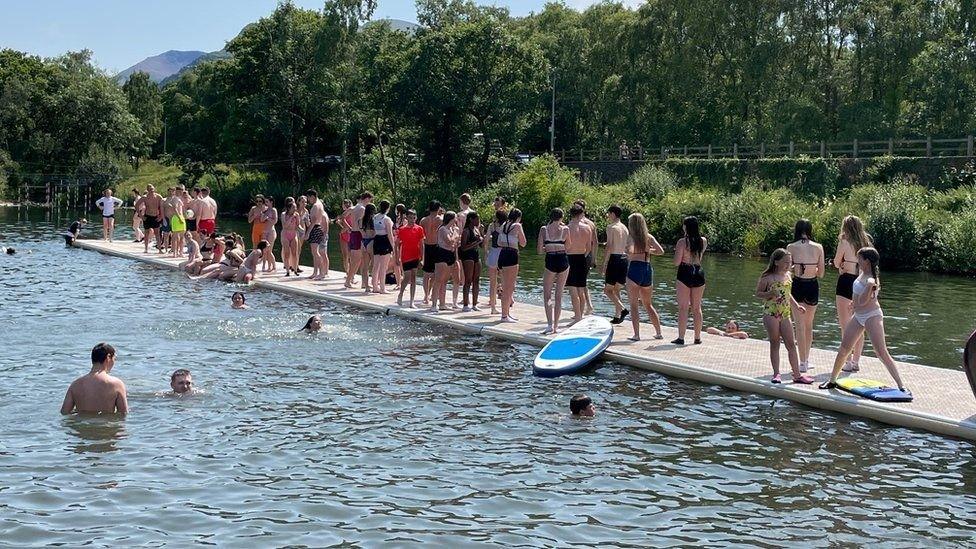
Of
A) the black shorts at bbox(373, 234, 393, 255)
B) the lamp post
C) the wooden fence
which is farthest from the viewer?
the lamp post

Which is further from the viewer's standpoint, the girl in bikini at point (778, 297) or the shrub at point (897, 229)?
the shrub at point (897, 229)

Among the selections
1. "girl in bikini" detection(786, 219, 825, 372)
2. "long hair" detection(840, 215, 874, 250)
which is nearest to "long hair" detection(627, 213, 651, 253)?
"girl in bikini" detection(786, 219, 825, 372)

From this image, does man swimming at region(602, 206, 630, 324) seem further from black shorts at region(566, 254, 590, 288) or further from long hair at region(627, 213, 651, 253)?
long hair at region(627, 213, 651, 253)

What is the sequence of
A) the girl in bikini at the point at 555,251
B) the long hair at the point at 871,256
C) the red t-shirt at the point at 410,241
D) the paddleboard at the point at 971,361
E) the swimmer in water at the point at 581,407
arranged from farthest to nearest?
the red t-shirt at the point at 410,241 < the girl in bikini at the point at 555,251 < the swimmer in water at the point at 581,407 < the long hair at the point at 871,256 < the paddleboard at the point at 971,361

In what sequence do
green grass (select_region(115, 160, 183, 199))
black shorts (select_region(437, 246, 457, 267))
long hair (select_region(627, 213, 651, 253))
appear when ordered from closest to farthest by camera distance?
long hair (select_region(627, 213, 651, 253)) < black shorts (select_region(437, 246, 457, 267)) < green grass (select_region(115, 160, 183, 199))

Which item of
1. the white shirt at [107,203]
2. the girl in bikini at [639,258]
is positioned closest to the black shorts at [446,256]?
the girl in bikini at [639,258]

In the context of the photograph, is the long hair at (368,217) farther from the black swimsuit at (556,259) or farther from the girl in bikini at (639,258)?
the girl in bikini at (639,258)

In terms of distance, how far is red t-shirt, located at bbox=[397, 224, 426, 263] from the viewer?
20.9 metres

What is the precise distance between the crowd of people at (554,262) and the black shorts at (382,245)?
21 mm

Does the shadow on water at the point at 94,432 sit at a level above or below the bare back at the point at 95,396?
below

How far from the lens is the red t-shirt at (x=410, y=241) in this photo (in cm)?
2089

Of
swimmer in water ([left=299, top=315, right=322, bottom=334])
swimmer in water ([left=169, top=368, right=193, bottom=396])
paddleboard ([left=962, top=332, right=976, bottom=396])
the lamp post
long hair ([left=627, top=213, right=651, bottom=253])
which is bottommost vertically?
swimmer in water ([left=169, top=368, right=193, bottom=396])

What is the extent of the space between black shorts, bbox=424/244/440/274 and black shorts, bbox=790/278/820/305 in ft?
24.3

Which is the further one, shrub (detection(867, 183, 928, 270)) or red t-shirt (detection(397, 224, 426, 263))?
shrub (detection(867, 183, 928, 270))
